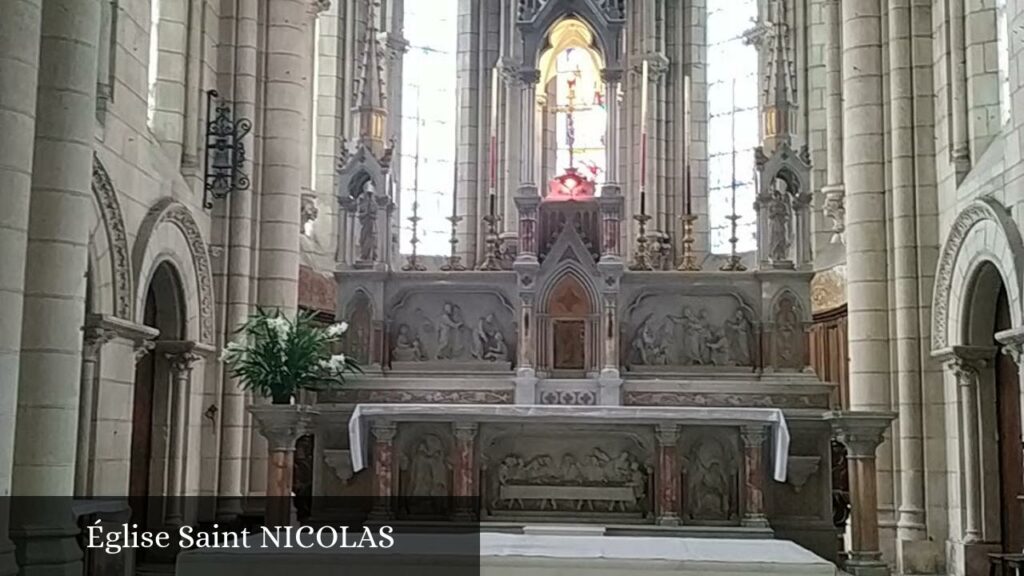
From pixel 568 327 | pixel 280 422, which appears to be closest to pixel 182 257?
pixel 280 422

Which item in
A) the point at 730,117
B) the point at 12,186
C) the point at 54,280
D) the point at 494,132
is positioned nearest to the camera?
the point at 12,186

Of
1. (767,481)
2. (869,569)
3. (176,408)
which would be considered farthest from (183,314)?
(869,569)

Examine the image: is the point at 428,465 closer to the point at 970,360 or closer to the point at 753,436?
the point at 753,436

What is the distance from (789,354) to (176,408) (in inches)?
239

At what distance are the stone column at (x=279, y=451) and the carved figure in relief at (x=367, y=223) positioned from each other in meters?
2.67

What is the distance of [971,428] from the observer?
37.4 ft

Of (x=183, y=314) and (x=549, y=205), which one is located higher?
(x=549, y=205)

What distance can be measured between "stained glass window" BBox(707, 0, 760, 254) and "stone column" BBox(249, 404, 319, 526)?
1064 cm

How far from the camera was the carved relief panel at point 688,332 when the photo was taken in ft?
38.8

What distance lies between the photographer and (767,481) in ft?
34.2

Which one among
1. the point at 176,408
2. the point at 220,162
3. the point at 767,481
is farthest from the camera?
the point at 220,162

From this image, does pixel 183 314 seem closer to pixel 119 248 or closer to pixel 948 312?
pixel 119 248

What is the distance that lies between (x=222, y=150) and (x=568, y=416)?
5.10 m

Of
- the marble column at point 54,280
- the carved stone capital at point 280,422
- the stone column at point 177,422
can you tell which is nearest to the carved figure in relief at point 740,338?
the carved stone capital at point 280,422
